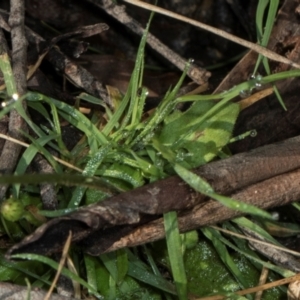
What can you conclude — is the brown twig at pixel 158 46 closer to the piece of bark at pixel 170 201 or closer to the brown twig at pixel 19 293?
the piece of bark at pixel 170 201

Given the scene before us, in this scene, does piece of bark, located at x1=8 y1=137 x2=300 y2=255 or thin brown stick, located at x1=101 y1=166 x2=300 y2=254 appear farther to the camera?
thin brown stick, located at x1=101 y1=166 x2=300 y2=254

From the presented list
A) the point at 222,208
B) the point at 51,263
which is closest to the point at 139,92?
the point at 222,208

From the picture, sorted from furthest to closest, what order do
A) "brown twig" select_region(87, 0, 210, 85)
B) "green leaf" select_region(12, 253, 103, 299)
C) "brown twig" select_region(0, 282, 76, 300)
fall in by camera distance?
"brown twig" select_region(87, 0, 210, 85), "brown twig" select_region(0, 282, 76, 300), "green leaf" select_region(12, 253, 103, 299)

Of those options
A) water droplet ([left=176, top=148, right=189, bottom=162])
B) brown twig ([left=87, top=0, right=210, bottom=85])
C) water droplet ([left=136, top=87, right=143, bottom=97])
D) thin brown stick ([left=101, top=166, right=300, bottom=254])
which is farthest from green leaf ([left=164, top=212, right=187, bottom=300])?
brown twig ([left=87, top=0, right=210, bottom=85])

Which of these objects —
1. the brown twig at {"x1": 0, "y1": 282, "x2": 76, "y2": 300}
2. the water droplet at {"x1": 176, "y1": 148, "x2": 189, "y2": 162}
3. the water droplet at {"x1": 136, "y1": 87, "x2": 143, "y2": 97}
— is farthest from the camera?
the water droplet at {"x1": 136, "y1": 87, "x2": 143, "y2": 97}

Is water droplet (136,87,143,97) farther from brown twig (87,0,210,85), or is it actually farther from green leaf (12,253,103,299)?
green leaf (12,253,103,299)

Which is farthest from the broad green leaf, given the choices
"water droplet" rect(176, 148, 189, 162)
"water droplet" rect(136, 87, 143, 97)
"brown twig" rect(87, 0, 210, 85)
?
"brown twig" rect(87, 0, 210, 85)

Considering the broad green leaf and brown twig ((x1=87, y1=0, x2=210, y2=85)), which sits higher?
brown twig ((x1=87, y1=0, x2=210, y2=85))

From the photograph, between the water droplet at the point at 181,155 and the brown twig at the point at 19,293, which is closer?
the brown twig at the point at 19,293

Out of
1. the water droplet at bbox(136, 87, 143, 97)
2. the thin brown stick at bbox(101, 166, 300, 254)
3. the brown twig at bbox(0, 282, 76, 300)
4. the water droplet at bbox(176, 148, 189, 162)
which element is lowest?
the brown twig at bbox(0, 282, 76, 300)

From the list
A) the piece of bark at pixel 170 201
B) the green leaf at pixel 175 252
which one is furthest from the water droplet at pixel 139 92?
the green leaf at pixel 175 252
